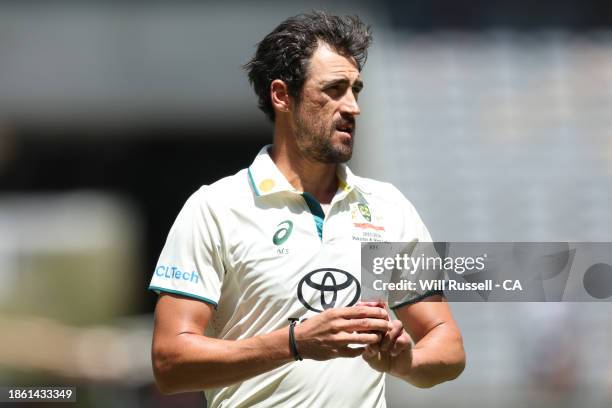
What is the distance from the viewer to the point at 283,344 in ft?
9.11

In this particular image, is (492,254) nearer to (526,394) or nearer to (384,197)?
(384,197)

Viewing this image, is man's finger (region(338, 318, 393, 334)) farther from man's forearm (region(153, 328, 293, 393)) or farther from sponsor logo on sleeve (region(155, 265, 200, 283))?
sponsor logo on sleeve (region(155, 265, 200, 283))

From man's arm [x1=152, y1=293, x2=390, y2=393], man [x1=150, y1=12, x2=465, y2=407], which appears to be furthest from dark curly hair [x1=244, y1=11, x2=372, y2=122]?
man's arm [x1=152, y1=293, x2=390, y2=393]

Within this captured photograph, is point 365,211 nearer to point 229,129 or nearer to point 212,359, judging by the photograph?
point 212,359

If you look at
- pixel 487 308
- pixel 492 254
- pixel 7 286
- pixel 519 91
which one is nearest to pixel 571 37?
pixel 519 91

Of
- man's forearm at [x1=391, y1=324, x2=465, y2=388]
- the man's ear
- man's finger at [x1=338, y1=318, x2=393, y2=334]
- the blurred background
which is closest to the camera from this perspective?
man's finger at [x1=338, y1=318, x2=393, y2=334]

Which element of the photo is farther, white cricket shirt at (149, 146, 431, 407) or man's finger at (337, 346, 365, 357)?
white cricket shirt at (149, 146, 431, 407)

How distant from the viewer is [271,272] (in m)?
3.02

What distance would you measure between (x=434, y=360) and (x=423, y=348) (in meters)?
0.05

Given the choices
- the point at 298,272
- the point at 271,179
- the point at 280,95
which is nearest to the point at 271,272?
the point at 298,272

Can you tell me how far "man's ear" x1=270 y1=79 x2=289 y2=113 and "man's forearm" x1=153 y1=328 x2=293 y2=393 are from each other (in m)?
0.82

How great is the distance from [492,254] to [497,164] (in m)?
5.41

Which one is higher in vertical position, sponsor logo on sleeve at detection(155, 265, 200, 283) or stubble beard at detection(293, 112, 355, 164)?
stubble beard at detection(293, 112, 355, 164)

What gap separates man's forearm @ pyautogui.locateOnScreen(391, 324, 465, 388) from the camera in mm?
2965
